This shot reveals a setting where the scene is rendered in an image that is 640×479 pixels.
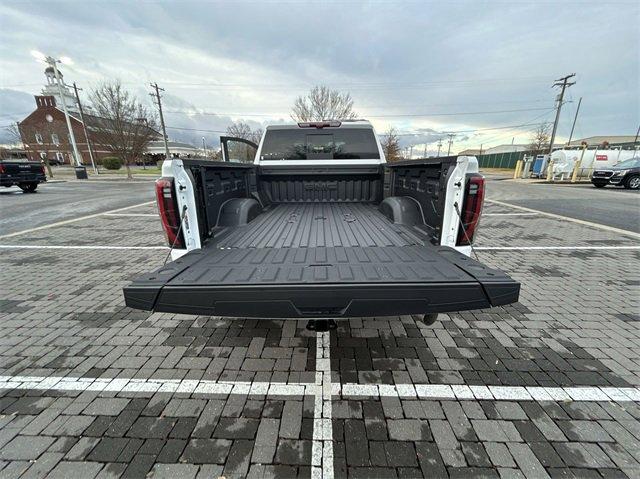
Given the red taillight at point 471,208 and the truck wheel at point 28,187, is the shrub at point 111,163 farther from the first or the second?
the red taillight at point 471,208

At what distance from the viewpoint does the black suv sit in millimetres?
16109

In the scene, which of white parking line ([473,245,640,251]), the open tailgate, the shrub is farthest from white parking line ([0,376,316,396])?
the shrub

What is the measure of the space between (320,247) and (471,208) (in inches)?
54.8

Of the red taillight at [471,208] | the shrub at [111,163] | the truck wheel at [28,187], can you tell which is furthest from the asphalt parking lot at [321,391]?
the shrub at [111,163]

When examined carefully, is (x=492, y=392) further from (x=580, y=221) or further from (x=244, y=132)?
(x=244, y=132)

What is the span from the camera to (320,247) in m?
2.57

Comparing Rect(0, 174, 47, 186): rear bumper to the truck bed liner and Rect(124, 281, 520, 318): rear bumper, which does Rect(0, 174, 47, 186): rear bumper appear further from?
Rect(124, 281, 520, 318): rear bumper

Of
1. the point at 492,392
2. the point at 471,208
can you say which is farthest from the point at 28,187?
the point at 492,392

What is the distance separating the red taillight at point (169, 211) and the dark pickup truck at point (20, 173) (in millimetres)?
19813

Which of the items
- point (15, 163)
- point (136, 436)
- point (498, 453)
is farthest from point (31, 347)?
point (15, 163)

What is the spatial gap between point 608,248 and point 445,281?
688 centimetres

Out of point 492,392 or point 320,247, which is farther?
point 320,247

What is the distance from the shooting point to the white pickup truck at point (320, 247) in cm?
175

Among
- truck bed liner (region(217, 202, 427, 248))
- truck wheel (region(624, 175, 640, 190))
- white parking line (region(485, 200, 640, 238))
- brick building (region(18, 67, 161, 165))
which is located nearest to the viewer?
truck bed liner (region(217, 202, 427, 248))
